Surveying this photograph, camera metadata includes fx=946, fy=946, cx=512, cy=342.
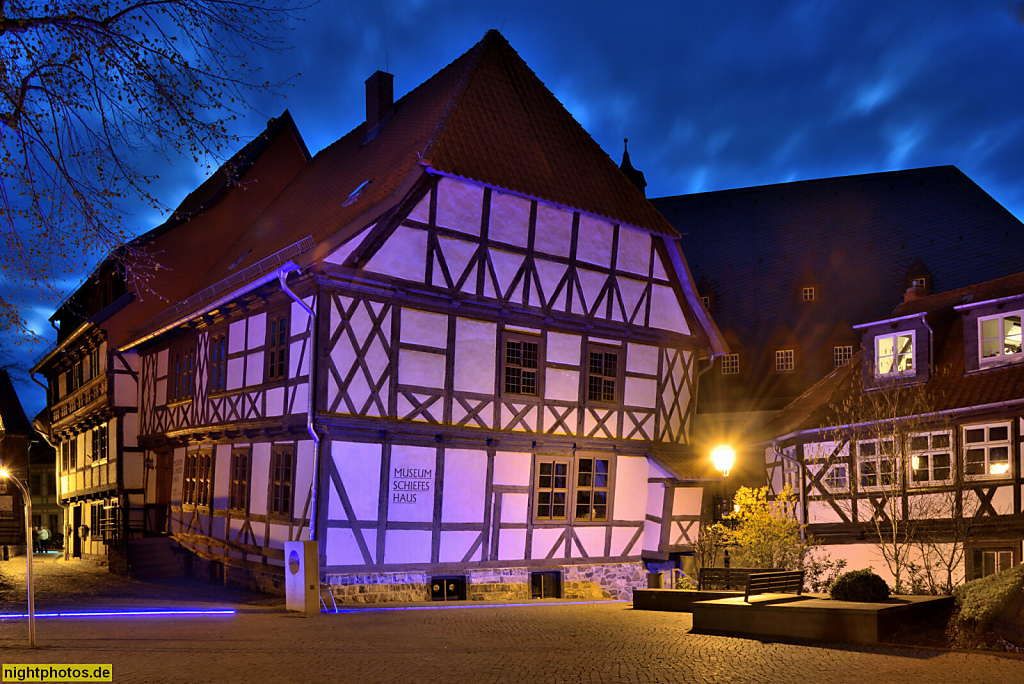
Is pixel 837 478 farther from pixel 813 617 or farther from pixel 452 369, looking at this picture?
pixel 813 617

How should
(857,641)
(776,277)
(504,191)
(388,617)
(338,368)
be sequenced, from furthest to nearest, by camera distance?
1. (776,277)
2. (504,191)
3. (338,368)
4. (388,617)
5. (857,641)

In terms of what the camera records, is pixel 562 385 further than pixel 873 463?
No

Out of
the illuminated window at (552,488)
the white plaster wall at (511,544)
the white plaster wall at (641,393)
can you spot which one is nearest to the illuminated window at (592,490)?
the illuminated window at (552,488)

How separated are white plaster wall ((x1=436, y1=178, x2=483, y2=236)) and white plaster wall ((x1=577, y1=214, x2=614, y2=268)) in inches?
125

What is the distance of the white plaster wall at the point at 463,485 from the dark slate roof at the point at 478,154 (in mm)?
5572

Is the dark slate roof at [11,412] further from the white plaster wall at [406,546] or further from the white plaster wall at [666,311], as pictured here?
the white plaster wall at [666,311]

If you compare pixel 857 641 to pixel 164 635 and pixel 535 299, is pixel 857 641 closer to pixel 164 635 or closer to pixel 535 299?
pixel 164 635

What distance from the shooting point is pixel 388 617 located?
16547 mm

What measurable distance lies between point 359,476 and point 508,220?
6.76m

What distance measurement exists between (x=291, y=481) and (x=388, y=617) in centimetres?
437

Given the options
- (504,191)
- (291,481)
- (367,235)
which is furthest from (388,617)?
(504,191)

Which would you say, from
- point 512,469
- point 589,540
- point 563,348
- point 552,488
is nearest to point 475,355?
point 563,348

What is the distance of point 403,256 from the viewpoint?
65.0ft

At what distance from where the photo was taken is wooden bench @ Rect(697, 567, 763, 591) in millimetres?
18109
